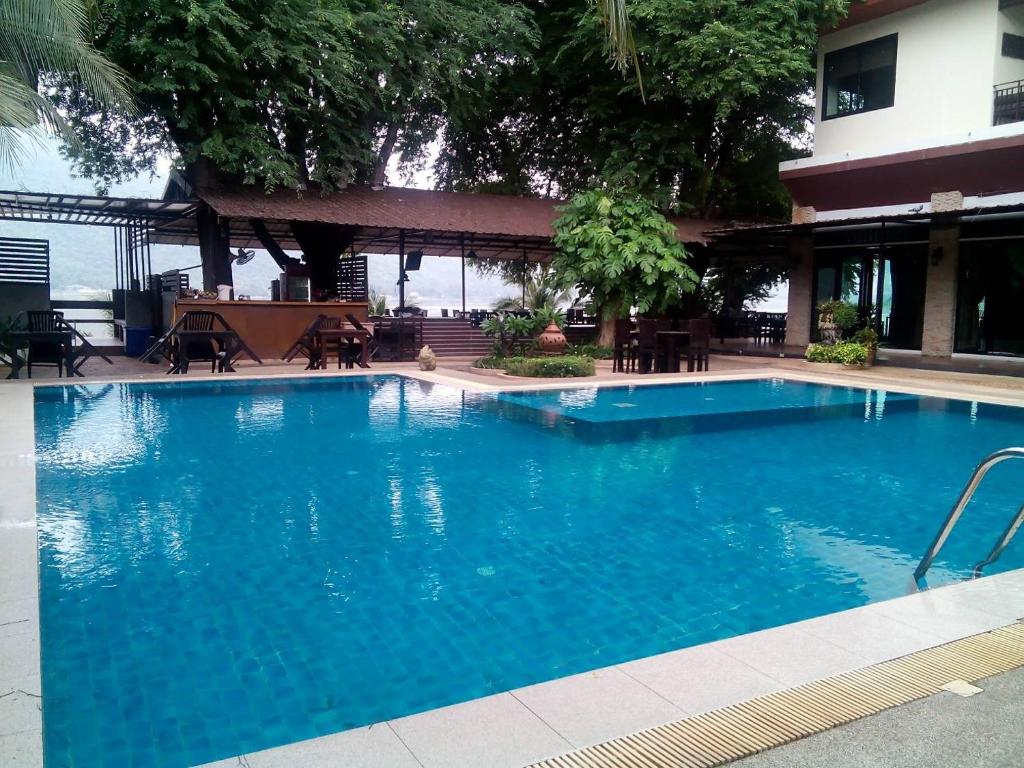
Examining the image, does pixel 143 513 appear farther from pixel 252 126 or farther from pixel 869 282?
pixel 869 282

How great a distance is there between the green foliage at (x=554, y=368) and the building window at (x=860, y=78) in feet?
30.6

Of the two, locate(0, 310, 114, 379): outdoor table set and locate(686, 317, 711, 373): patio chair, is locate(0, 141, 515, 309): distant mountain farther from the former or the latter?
locate(0, 310, 114, 379): outdoor table set

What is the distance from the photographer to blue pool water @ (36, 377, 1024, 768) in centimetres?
316

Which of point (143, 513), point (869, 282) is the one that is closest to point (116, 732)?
point (143, 513)

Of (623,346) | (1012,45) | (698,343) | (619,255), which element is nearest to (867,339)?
(698,343)

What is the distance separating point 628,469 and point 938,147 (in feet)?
40.7

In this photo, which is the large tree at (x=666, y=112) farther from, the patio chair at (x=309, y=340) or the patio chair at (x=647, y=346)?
the patio chair at (x=309, y=340)

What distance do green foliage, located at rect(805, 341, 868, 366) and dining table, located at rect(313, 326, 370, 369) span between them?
9102 mm

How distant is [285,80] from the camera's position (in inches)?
613

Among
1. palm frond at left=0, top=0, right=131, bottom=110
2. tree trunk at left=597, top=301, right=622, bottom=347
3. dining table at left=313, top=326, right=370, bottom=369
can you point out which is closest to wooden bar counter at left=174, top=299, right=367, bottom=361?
dining table at left=313, top=326, right=370, bottom=369

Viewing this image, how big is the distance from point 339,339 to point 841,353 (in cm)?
992

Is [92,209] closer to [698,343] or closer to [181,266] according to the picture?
[698,343]

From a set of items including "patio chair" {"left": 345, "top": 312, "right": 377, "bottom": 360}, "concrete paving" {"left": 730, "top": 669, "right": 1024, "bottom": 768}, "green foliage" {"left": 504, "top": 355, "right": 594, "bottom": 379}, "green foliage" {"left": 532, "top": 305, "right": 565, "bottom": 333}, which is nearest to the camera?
"concrete paving" {"left": 730, "top": 669, "right": 1024, "bottom": 768}

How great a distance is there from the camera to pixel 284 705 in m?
2.99
